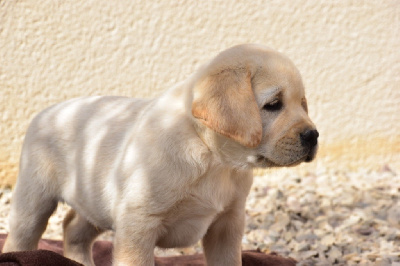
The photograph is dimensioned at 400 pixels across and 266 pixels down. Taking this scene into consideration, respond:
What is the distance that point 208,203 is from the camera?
358 cm

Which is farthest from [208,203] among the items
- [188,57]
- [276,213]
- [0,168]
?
[0,168]

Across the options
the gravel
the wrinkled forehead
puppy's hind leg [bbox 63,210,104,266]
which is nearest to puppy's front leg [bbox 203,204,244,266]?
the wrinkled forehead

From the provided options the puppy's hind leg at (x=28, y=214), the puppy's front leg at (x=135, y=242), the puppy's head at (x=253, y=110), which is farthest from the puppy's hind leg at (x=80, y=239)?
the puppy's head at (x=253, y=110)

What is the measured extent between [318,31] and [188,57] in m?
1.39

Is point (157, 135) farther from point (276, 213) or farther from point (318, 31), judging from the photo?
point (318, 31)

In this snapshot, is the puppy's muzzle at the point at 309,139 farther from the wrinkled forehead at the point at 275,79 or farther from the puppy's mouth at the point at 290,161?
the wrinkled forehead at the point at 275,79

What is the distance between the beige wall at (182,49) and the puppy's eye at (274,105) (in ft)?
10.6

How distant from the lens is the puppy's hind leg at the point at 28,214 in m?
4.23

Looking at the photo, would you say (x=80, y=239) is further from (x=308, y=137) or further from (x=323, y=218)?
(x=323, y=218)

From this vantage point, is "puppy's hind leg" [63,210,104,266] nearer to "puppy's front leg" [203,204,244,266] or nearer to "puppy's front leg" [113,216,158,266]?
"puppy's front leg" [203,204,244,266]

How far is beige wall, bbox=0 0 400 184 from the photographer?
6.54 meters

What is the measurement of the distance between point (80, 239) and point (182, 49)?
2618 millimetres

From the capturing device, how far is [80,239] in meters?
4.75

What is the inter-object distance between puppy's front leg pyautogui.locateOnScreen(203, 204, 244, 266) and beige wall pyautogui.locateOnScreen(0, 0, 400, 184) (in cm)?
289
